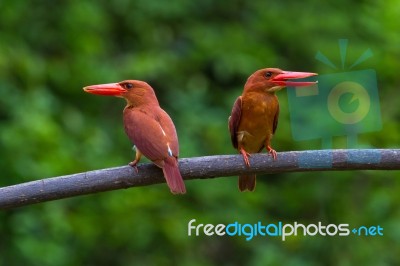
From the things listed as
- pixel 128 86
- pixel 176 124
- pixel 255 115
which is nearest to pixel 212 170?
pixel 128 86

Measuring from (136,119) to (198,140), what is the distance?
8.97ft

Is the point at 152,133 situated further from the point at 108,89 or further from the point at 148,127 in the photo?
the point at 108,89

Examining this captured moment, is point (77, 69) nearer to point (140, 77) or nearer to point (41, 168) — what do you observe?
point (140, 77)

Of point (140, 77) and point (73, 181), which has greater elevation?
point (73, 181)

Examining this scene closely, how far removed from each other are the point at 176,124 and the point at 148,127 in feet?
9.67

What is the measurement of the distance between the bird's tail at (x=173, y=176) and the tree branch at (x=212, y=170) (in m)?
0.06

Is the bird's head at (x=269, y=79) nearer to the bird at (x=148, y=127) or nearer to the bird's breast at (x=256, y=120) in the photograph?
the bird's breast at (x=256, y=120)

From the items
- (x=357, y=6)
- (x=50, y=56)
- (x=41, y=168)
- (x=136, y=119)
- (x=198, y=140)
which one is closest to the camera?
(x=136, y=119)

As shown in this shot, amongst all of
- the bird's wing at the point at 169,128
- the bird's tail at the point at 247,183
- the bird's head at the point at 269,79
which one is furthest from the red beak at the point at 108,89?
the bird's tail at the point at 247,183

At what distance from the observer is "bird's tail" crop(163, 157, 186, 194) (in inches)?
80.6

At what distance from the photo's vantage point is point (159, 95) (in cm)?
565

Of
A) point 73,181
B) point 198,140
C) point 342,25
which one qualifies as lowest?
→ point 198,140

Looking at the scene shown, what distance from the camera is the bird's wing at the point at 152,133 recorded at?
220 centimetres

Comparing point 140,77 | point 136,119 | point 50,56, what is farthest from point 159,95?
point 136,119
